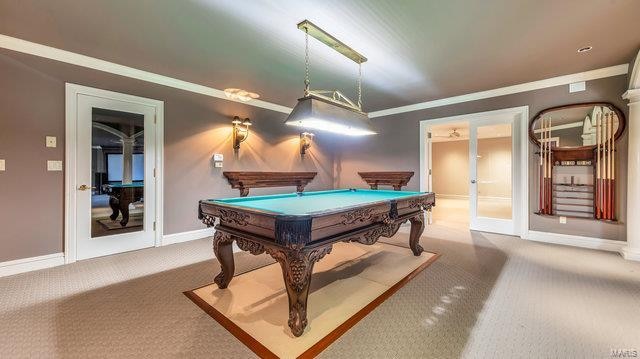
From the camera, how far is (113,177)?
3.43m

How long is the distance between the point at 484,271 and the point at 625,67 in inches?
123

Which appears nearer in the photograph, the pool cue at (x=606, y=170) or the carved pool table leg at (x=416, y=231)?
the carved pool table leg at (x=416, y=231)

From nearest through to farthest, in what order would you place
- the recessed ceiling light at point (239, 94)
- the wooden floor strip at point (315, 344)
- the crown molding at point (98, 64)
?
1. the wooden floor strip at point (315, 344)
2. the crown molding at point (98, 64)
3. the recessed ceiling light at point (239, 94)

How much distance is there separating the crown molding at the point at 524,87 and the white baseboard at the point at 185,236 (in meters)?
4.08

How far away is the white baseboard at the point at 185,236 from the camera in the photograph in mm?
3753

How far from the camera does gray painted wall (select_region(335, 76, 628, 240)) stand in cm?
341

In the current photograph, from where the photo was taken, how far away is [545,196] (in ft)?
12.8

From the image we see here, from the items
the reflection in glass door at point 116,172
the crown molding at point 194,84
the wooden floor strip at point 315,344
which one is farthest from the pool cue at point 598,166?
the reflection in glass door at point 116,172

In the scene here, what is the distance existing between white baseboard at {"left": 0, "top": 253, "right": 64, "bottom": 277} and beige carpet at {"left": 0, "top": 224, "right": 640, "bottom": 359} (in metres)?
0.15

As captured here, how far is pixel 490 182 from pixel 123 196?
224 inches

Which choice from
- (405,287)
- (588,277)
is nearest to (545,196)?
(588,277)

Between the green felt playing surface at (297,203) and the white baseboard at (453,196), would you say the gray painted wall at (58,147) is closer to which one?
the green felt playing surface at (297,203)

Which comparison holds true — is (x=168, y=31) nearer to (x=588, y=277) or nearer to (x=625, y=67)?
(x=588, y=277)

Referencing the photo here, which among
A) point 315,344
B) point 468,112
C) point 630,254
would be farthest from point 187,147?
point 630,254
